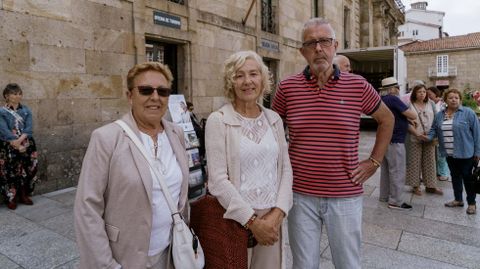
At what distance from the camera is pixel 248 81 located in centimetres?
201

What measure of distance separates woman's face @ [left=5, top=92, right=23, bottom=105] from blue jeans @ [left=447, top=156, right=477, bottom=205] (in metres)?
6.84

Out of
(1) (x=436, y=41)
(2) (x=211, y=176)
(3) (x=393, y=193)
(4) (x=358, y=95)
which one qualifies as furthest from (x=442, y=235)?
(1) (x=436, y=41)

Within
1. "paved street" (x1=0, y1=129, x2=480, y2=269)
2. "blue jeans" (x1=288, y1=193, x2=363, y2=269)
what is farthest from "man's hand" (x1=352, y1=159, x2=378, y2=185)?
"paved street" (x1=0, y1=129, x2=480, y2=269)

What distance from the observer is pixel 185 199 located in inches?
80.0

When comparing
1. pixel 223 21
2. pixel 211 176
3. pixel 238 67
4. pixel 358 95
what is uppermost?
pixel 223 21

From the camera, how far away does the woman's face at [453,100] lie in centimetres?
518

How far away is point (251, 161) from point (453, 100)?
15.2 feet

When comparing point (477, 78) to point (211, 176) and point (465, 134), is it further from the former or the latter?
point (211, 176)

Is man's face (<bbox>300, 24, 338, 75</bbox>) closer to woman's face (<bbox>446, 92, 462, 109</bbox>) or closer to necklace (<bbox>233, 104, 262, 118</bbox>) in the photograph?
necklace (<bbox>233, 104, 262, 118</bbox>)

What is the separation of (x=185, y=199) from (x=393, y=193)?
424 centimetres

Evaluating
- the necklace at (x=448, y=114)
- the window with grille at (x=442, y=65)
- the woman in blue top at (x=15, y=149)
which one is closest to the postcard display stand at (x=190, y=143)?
the woman in blue top at (x=15, y=149)

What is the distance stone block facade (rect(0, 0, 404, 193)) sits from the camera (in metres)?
5.76

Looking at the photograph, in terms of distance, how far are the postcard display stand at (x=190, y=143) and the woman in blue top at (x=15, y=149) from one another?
92.0 inches

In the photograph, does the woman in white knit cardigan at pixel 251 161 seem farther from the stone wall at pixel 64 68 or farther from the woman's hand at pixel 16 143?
the stone wall at pixel 64 68
